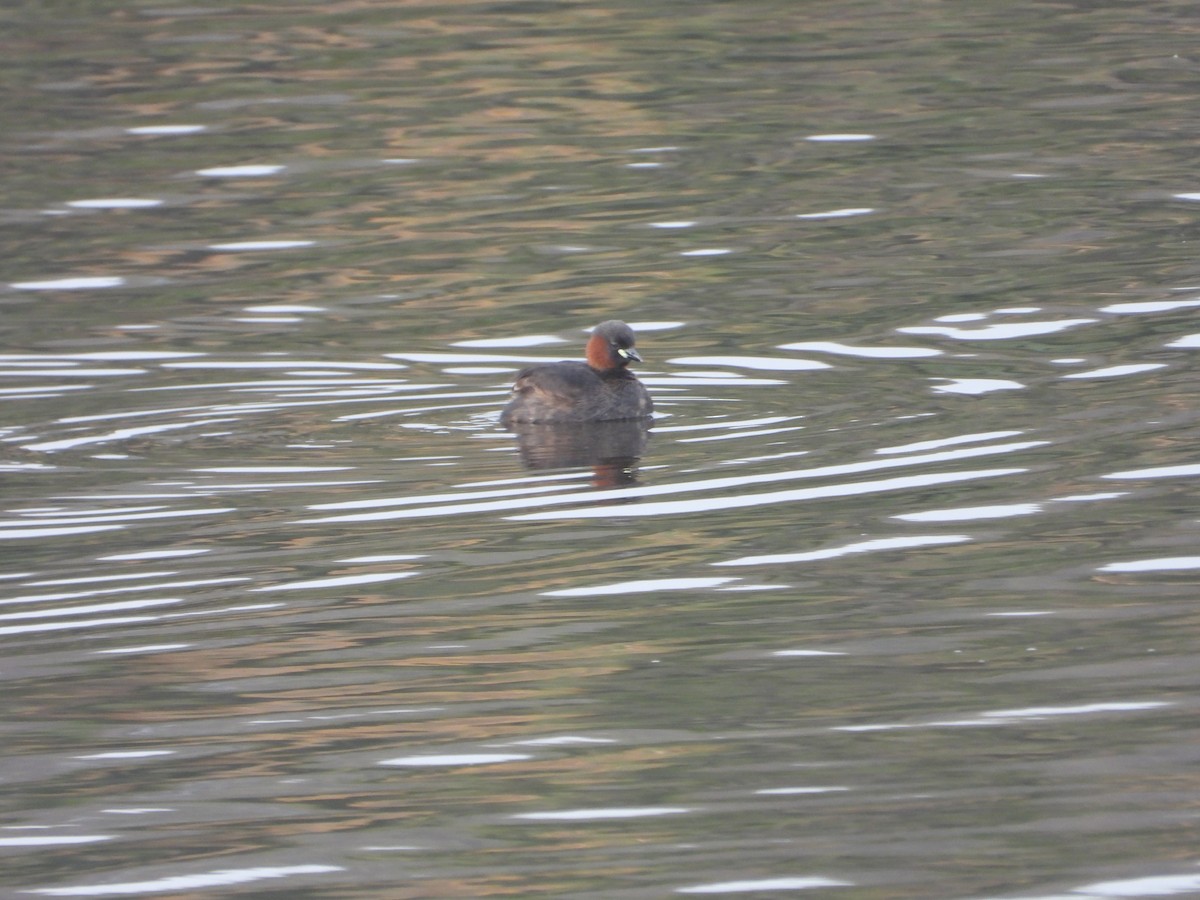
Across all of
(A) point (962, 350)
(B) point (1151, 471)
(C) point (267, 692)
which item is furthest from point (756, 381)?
(C) point (267, 692)

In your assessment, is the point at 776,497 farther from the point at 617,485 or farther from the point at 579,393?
the point at 579,393

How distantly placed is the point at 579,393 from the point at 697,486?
246 cm

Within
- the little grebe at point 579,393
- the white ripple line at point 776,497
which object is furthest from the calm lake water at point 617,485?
the little grebe at point 579,393

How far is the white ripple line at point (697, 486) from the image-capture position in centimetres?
1064

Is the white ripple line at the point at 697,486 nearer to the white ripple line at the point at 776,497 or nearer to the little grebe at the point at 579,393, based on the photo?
the white ripple line at the point at 776,497

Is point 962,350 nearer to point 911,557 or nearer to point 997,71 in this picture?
point 911,557

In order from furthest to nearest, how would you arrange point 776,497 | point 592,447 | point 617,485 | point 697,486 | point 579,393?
point 579,393 → point 592,447 → point 617,485 → point 697,486 → point 776,497

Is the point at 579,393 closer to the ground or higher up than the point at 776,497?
closer to the ground

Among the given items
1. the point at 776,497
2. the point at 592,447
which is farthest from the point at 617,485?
the point at 592,447

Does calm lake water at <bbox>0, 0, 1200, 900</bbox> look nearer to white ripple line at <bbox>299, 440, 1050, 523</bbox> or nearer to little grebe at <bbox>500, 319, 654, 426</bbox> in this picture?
white ripple line at <bbox>299, 440, 1050, 523</bbox>

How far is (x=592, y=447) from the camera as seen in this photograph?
12.7 metres

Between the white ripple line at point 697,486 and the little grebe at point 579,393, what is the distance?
192 centimetres

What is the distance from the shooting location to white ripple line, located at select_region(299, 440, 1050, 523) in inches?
419

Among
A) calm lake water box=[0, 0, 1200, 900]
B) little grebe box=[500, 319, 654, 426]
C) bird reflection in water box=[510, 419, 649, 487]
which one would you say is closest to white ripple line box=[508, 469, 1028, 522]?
calm lake water box=[0, 0, 1200, 900]
